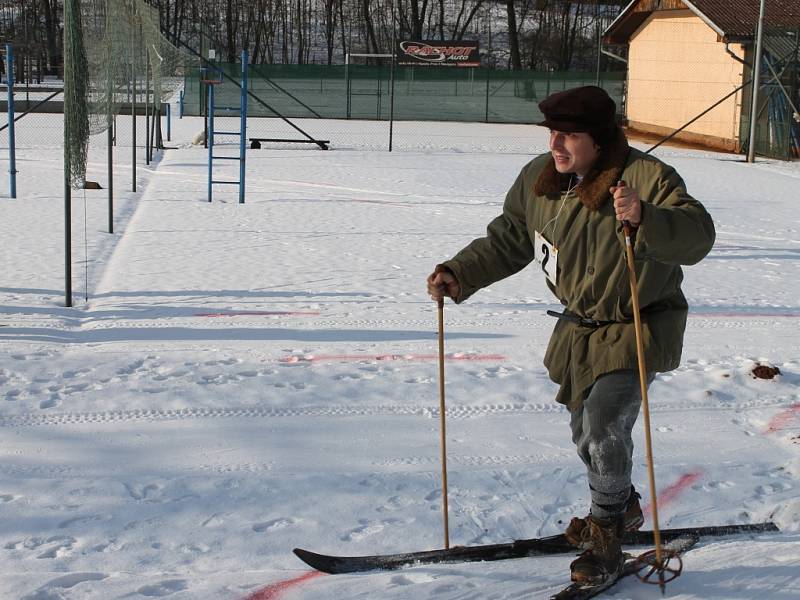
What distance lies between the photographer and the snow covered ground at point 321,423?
12.1ft

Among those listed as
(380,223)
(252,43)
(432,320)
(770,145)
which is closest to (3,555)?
(432,320)

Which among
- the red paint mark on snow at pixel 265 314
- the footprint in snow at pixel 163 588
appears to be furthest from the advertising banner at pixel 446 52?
the footprint in snow at pixel 163 588

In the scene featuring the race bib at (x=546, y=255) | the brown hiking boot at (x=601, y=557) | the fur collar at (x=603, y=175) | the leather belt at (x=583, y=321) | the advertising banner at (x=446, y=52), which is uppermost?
the advertising banner at (x=446, y=52)

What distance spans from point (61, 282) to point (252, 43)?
58.9 meters

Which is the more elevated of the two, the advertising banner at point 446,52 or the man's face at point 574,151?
the advertising banner at point 446,52

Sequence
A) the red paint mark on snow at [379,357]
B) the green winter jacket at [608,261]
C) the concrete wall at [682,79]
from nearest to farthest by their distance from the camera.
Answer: the green winter jacket at [608,261]
the red paint mark on snow at [379,357]
the concrete wall at [682,79]

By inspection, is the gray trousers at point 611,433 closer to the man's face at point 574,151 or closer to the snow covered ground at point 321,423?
the snow covered ground at point 321,423

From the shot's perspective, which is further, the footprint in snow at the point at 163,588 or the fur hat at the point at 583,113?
the footprint in snow at the point at 163,588

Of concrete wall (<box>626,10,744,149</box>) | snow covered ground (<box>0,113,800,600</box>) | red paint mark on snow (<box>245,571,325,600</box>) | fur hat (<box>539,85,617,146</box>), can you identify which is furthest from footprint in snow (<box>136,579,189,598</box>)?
concrete wall (<box>626,10,744,149</box>)

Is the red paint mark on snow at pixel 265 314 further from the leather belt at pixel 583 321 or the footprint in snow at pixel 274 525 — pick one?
the leather belt at pixel 583 321

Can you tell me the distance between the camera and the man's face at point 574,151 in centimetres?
328

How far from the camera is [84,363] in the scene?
631 centimetres

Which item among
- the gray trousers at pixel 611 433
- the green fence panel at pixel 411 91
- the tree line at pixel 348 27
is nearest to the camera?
the gray trousers at pixel 611 433

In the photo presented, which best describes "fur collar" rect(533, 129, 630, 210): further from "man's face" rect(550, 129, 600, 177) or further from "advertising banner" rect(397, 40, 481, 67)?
"advertising banner" rect(397, 40, 481, 67)
